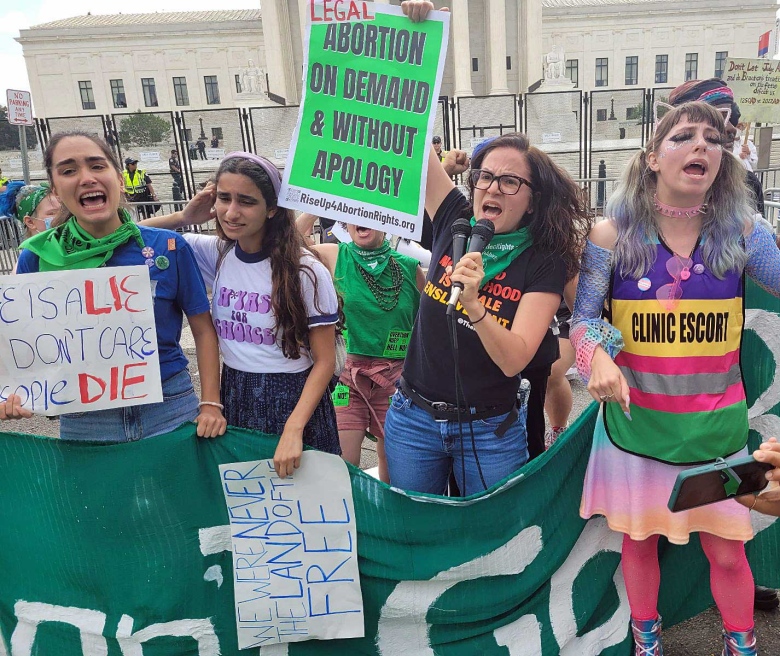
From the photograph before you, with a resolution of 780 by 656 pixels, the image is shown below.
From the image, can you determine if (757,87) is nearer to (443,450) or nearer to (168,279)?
(443,450)

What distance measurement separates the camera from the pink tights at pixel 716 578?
192 cm

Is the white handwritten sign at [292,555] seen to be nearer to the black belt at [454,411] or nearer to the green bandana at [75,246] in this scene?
the black belt at [454,411]

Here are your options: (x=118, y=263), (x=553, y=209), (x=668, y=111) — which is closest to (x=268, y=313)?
(x=118, y=263)

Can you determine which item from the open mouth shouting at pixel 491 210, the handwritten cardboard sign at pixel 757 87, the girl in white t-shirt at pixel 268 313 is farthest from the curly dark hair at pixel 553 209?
the handwritten cardboard sign at pixel 757 87

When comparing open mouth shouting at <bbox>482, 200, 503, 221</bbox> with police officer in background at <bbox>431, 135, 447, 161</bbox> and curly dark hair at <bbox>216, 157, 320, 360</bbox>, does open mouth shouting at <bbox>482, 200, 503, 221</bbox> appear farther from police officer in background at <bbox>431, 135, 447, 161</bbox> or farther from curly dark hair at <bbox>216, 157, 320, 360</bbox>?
curly dark hair at <bbox>216, 157, 320, 360</bbox>

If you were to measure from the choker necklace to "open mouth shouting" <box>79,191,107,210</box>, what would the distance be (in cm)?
178

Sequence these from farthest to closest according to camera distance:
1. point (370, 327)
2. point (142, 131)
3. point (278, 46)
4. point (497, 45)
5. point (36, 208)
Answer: point (497, 45), point (278, 46), point (142, 131), point (36, 208), point (370, 327)

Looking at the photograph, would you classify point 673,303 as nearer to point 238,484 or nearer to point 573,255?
point 573,255

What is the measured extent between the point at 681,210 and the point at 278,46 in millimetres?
53113

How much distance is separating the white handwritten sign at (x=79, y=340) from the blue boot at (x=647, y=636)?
5.81 feet

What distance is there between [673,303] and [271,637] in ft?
5.73

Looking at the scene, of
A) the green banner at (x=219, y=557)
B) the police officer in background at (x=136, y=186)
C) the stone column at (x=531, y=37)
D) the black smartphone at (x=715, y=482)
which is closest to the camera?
the black smartphone at (x=715, y=482)

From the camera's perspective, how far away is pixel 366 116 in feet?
6.43

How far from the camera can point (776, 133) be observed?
24625 millimetres
